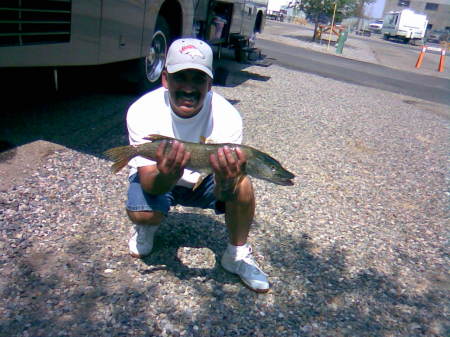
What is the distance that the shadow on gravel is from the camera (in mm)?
2445

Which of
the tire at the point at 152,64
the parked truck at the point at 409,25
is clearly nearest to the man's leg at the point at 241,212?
the tire at the point at 152,64

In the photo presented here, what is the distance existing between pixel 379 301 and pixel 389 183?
256cm

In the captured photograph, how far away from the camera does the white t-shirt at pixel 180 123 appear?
272cm

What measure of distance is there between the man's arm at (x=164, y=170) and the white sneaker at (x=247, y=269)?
2.44 feet

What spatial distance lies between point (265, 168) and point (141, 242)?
3.65ft

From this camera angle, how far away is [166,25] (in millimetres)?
6707

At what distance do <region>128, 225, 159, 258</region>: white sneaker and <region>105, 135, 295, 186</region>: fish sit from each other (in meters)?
0.69

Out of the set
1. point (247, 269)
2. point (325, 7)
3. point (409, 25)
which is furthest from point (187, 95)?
point (409, 25)

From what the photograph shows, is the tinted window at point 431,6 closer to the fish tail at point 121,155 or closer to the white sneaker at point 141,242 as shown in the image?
the white sneaker at point 141,242

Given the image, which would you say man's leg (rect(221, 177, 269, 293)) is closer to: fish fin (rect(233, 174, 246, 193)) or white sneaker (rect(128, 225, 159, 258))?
fish fin (rect(233, 174, 246, 193))

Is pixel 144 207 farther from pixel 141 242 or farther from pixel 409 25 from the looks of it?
pixel 409 25

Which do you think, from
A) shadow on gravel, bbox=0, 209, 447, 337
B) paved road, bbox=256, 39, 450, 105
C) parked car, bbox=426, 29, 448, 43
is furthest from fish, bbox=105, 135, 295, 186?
parked car, bbox=426, 29, 448, 43

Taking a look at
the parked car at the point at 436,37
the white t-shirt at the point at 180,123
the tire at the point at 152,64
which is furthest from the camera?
the parked car at the point at 436,37

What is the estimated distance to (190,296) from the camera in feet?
9.08
